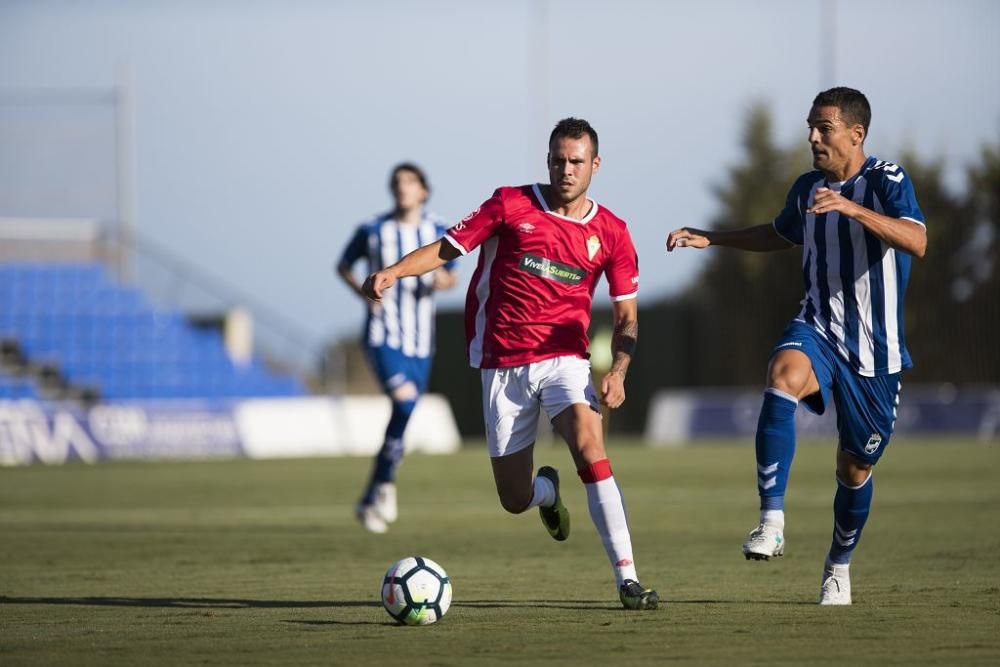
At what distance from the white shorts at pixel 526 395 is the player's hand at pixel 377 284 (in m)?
0.75

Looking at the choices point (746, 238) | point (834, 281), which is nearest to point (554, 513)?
point (746, 238)

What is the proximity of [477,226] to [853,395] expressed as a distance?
1980 millimetres

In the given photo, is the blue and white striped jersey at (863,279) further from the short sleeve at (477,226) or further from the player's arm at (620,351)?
the short sleeve at (477,226)

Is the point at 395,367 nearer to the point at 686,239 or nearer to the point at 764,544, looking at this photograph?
the point at 686,239

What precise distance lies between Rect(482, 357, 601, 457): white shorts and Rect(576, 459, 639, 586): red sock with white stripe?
0.31 metres

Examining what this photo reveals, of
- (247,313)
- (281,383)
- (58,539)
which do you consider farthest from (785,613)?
(247,313)

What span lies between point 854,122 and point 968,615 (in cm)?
231

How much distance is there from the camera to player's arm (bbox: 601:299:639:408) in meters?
7.23

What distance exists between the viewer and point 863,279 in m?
7.41

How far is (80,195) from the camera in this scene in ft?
109

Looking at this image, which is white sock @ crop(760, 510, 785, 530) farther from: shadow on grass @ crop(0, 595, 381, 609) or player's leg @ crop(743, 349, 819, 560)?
shadow on grass @ crop(0, 595, 381, 609)

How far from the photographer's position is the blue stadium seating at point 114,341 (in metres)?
30.0

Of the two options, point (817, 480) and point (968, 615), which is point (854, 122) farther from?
point (817, 480)

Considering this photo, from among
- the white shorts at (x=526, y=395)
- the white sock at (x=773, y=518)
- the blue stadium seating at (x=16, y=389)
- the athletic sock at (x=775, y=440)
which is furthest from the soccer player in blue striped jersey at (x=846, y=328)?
the blue stadium seating at (x=16, y=389)
